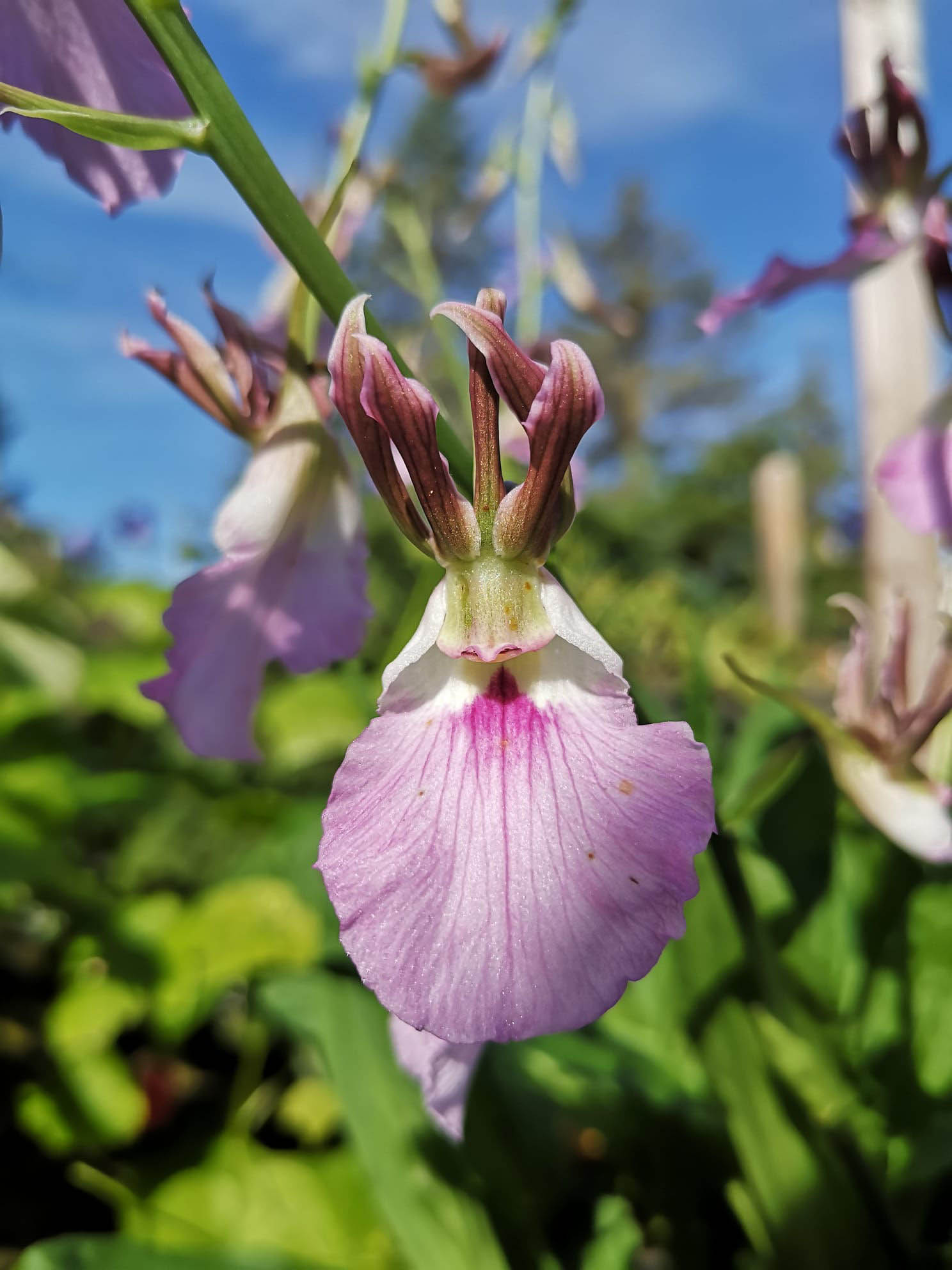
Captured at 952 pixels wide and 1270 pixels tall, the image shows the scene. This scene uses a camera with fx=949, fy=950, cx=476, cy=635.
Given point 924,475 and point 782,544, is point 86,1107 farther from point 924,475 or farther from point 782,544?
point 782,544

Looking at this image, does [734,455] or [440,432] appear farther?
[734,455]

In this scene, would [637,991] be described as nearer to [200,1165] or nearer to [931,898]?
[931,898]

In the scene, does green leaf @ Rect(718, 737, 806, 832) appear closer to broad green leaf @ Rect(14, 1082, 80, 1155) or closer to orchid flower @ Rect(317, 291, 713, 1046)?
orchid flower @ Rect(317, 291, 713, 1046)

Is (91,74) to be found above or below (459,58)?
below

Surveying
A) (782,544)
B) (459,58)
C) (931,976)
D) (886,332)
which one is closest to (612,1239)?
(931,976)

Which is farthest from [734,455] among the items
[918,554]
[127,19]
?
[127,19]

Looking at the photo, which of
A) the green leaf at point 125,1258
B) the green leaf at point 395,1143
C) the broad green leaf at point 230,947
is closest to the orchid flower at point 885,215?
the green leaf at point 395,1143
